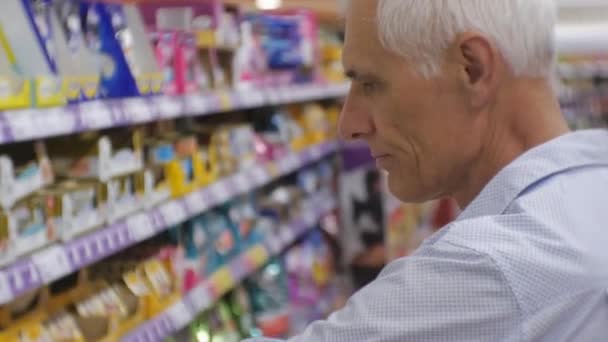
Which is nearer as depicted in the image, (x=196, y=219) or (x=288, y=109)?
(x=196, y=219)

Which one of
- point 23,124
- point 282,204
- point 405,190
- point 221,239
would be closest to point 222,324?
point 221,239

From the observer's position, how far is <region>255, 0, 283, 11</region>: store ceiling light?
4.25 m

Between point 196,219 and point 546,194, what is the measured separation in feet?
7.45

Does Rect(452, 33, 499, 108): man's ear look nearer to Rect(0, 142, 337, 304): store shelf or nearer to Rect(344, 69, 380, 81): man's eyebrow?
Rect(344, 69, 380, 81): man's eyebrow

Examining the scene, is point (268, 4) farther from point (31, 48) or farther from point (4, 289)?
point (4, 289)

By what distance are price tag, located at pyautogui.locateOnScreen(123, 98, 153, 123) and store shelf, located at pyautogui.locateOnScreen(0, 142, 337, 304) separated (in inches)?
10.9

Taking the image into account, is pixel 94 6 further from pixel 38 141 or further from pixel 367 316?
pixel 367 316

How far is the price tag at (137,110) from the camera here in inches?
94.2

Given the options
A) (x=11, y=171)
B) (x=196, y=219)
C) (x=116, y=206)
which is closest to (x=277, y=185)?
(x=196, y=219)

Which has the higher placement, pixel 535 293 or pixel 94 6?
pixel 94 6

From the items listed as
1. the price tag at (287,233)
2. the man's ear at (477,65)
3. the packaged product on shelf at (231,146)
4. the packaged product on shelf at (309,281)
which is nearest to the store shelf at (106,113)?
the packaged product on shelf at (231,146)

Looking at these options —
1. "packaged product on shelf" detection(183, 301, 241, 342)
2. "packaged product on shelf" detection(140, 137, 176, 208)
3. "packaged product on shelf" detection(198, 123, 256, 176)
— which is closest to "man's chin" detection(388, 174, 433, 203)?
"packaged product on shelf" detection(140, 137, 176, 208)

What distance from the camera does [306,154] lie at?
4.42m

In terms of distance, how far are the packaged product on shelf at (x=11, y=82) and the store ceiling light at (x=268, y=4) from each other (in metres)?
2.21
